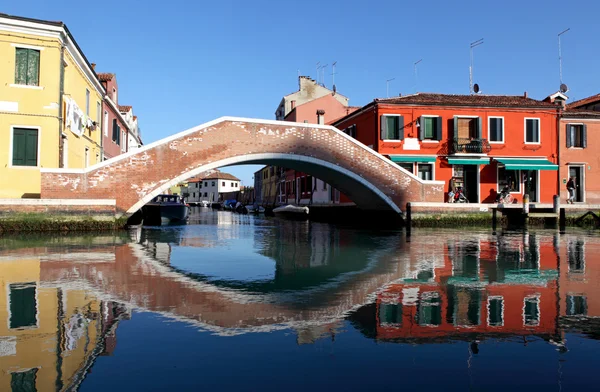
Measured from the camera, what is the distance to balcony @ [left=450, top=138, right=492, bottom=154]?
21.8 meters

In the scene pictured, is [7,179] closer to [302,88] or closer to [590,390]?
[590,390]

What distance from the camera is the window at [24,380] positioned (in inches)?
112

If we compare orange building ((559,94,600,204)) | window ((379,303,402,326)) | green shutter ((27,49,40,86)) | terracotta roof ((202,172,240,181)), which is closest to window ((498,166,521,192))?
orange building ((559,94,600,204))

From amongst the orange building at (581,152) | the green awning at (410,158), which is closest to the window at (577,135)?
the orange building at (581,152)

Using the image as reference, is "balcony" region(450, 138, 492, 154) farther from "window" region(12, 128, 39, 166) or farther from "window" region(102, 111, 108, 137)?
"window" region(12, 128, 39, 166)

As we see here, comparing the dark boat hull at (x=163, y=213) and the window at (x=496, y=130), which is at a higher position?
the window at (x=496, y=130)

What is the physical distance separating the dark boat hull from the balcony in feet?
42.6

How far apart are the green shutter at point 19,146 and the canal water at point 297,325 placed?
22.8 ft

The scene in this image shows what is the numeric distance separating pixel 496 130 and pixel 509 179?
226 centimetres

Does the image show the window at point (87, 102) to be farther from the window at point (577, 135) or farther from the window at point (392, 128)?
the window at point (577, 135)

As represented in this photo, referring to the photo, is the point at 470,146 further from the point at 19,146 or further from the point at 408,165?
the point at 19,146

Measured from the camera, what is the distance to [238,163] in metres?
17.6

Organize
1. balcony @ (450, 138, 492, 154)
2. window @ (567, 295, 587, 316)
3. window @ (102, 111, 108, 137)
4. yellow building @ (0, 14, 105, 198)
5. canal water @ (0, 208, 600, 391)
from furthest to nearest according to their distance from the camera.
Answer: window @ (102, 111, 108, 137) → balcony @ (450, 138, 492, 154) → yellow building @ (0, 14, 105, 198) → window @ (567, 295, 587, 316) → canal water @ (0, 208, 600, 391)

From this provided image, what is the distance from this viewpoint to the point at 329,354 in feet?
11.6
